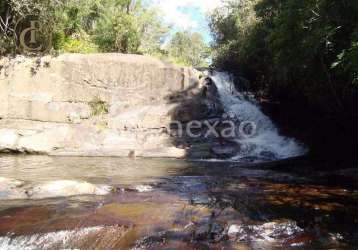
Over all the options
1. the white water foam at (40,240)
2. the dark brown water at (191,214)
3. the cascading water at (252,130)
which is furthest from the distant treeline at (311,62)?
the white water foam at (40,240)

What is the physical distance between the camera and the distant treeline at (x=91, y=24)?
2066cm

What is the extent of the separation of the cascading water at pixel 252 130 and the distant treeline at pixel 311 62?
1102 mm

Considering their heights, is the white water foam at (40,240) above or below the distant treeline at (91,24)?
below

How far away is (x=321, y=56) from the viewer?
13133 millimetres

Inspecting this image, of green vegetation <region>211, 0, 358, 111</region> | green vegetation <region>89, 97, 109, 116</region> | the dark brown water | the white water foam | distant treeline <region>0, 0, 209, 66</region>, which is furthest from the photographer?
distant treeline <region>0, 0, 209, 66</region>

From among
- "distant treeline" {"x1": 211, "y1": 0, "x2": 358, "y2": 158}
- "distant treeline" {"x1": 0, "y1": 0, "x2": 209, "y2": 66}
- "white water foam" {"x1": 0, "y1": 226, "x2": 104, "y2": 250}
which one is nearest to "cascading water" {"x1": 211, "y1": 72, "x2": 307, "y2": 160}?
"distant treeline" {"x1": 211, "y1": 0, "x2": 358, "y2": 158}

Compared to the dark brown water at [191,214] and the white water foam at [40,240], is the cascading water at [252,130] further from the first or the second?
the white water foam at [40,240]

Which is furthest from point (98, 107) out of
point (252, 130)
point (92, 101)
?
point (252, 130)

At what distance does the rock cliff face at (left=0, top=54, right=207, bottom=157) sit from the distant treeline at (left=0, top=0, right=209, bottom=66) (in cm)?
178

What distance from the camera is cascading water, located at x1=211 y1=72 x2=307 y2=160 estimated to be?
57.1 feet

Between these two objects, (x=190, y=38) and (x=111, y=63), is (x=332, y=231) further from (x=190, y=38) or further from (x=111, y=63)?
(x=190, y=38)

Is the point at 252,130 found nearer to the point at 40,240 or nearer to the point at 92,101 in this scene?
the point at 92,101

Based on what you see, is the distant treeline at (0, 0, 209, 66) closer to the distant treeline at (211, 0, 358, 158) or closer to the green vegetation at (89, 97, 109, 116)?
the green vegetation at (89, 97, 109, 116)

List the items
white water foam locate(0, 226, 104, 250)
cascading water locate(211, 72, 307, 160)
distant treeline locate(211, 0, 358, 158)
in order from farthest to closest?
1. cascading water locate(211, 72, 307, 160)
2. distant treeline locate(211, 0, 358, 158)
3. white water foam locate(0, 226, 104, 250)
